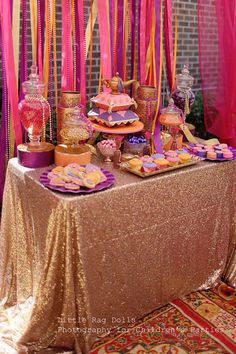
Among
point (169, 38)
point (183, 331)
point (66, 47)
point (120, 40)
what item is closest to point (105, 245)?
point (183, 331)

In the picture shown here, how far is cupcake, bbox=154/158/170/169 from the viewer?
5.22ft

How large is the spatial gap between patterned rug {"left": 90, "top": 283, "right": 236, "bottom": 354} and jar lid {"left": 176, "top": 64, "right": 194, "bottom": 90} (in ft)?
3.29

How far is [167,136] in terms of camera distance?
1888 mm

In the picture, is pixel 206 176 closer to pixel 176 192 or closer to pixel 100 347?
pixel 176 192

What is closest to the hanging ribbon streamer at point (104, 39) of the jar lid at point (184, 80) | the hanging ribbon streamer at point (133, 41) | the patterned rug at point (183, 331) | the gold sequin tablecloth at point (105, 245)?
the hanging ribbon streamer at point (133, 41)

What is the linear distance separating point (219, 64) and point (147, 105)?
69 centimetres

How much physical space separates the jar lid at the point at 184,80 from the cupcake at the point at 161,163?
0.53 metres

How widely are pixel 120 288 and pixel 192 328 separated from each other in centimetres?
38

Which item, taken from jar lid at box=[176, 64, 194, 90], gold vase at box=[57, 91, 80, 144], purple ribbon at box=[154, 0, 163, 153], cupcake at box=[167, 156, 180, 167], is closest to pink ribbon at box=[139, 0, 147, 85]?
purple ribbon at box=[154, 0, 163, 153]

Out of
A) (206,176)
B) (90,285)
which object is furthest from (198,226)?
(90,285)

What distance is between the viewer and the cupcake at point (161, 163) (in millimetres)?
1592

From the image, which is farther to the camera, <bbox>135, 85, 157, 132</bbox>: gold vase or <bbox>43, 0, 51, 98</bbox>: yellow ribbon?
<bbox>135, 85, 157, 132</bbox>: gold vase

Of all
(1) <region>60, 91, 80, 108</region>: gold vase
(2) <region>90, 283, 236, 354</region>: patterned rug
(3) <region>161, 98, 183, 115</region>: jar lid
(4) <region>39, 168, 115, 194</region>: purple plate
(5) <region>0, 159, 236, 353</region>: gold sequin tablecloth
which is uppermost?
(1) <region>60, 91, 80, 108</region>: gold vase

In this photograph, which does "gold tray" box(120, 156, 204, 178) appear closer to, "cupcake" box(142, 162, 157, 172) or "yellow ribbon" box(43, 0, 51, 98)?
"cupcake" box(142, 162, 157, 172)
